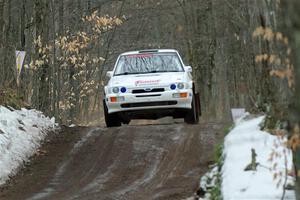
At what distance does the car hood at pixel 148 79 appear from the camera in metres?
13.5

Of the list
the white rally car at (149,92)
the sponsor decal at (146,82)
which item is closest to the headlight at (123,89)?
the white rally car at (149,92)

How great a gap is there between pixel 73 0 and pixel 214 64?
935 centimetres

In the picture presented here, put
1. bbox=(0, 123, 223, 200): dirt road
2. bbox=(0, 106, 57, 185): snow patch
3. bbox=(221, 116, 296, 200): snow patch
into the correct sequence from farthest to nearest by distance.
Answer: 1. bbox=(0, 106, 57, 185): snow patch
2. bbox=(0, 123, 223, 200): dirt road
3. bbox=(221, 116, 296, 200): snow patch

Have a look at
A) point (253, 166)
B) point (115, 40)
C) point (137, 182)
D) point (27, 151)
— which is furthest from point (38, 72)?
point (115, 40)

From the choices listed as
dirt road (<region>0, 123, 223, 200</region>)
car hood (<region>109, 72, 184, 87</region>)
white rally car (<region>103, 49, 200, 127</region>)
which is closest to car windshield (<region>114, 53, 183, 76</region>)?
white rally car (<region>103, 49, 200, 127</region>)

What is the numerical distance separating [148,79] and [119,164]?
3.76 meters

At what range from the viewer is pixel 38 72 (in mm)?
17125

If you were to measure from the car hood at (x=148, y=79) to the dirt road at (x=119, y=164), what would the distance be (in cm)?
95

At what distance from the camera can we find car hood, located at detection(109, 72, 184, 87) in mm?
13453

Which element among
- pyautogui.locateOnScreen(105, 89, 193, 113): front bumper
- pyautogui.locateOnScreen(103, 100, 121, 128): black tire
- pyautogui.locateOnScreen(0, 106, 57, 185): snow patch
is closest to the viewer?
pyautogui.locateOnScreen(0, 106, 57, 185): snow patch

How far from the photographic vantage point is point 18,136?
37.0 feet

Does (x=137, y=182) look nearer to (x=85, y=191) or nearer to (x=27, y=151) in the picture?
(x=85, y=191)

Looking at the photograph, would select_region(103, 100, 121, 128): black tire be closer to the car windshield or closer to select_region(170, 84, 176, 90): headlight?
the car windshield

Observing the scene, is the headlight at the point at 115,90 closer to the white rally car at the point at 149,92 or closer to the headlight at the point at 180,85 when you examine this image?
the white rally car at the point at 149,92
